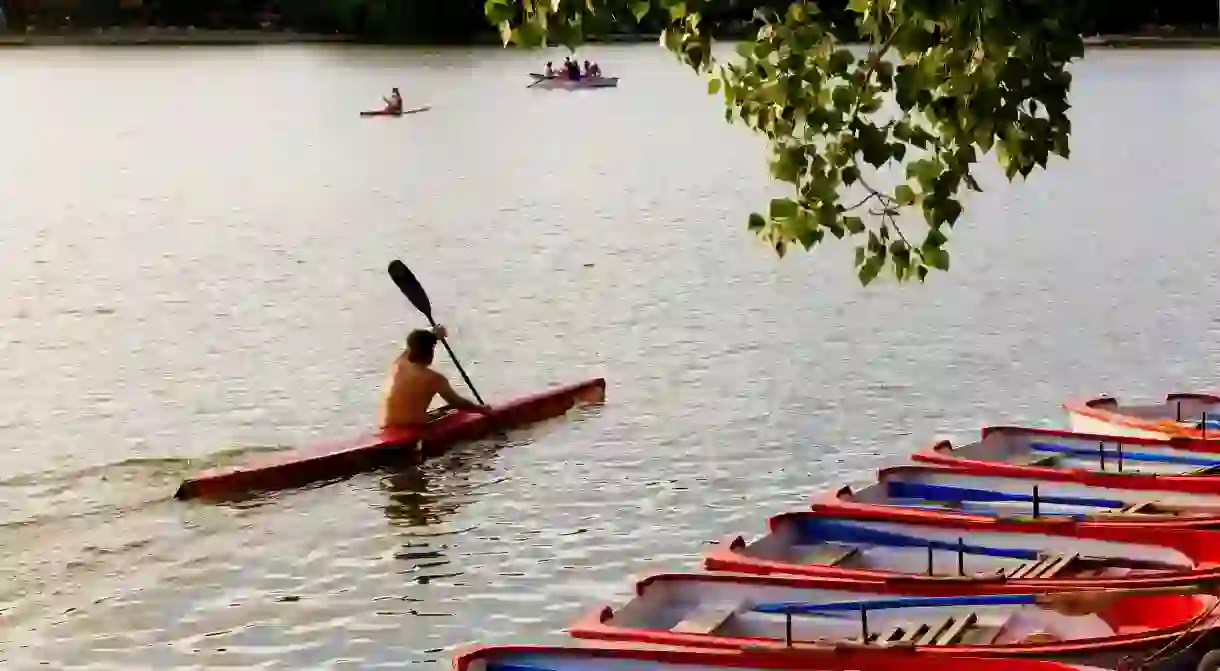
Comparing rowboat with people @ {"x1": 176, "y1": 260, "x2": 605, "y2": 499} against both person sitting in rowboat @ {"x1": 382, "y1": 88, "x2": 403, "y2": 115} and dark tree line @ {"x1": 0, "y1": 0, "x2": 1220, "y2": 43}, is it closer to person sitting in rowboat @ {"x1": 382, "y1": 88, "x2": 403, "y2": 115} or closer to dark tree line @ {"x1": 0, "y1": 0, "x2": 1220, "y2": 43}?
person sitting in rowboat @ {"x1": 382, "y1": 88, "x2": 403, "y2": 115}

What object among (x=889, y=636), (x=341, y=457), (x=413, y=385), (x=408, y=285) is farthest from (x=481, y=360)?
(x=889, y=636)

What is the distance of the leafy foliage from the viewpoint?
→ 7.32 meters

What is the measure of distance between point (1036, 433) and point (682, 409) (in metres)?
6.10

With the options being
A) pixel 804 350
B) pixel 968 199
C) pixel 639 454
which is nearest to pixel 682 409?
pixel 639 454

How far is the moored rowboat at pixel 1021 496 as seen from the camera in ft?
43.0

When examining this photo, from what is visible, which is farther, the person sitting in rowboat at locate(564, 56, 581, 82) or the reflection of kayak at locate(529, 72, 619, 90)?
the reflection of kayak at locate(529, 72, 619, 90)

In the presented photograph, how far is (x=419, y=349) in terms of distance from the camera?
57.1 ft

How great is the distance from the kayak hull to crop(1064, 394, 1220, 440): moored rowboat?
927 millimetres

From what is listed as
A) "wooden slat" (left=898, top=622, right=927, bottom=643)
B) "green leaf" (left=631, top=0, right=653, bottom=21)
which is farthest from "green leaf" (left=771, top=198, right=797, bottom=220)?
"wooden slat" (left=898, top=622, right=927, bottom=643)

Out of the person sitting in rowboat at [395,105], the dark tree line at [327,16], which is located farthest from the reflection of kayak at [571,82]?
the person sitting in rowboat at [395,105]

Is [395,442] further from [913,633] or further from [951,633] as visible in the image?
[951,633]

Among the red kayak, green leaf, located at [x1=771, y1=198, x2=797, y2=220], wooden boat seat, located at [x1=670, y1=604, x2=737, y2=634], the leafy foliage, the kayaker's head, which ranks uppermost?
the leafy foliage

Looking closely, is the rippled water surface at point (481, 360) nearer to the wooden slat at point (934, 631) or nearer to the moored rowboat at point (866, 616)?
the moored rowboat at point (866, 616)

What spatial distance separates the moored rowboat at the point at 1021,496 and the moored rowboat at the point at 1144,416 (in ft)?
7.46
